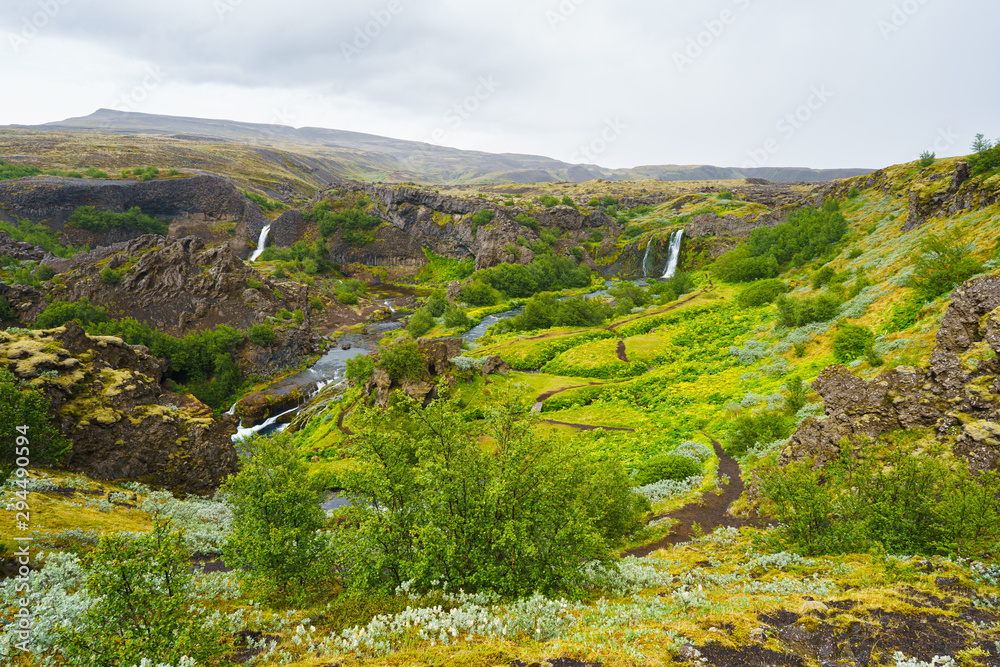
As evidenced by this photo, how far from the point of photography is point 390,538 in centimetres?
1118

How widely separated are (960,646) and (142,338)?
8138cm

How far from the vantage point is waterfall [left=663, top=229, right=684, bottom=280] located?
419 ft

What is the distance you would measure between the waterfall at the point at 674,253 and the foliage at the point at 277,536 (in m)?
130

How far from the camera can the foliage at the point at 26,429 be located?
59.8 feet

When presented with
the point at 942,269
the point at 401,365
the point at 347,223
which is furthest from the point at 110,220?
the point at 942,269

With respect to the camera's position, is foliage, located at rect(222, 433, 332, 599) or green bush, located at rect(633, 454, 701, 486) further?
green bush, located at rect(633, 454, 701, 486)

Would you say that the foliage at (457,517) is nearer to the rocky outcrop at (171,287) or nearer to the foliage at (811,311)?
the foliage at (811,311)

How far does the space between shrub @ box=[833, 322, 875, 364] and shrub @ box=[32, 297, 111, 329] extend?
91.1 meters

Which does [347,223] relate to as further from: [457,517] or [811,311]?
[457,517]

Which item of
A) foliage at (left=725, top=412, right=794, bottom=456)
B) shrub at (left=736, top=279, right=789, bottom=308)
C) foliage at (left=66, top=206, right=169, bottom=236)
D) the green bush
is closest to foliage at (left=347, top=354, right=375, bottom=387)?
the green bush

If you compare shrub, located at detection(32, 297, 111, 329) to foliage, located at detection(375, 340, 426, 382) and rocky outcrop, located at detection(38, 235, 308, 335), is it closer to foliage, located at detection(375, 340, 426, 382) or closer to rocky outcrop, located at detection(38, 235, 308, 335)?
rocky outcrop, located at detection(38, 235, 308, 335)

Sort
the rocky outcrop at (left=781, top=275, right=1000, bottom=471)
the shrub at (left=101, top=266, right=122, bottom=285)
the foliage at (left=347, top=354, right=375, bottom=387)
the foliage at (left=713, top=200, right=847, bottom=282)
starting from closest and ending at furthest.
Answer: the rocky outcrop at (left=781, top=275, right=1000, bottom=471)
the foliage at (left=347, top=354, right=375, bottom=387)
the shrub at (left=101, top=266, right=122, bottom=285)
the foliage at (left=713, top=200, right=847, bottom=282)

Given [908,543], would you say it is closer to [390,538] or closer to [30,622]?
[390,538]

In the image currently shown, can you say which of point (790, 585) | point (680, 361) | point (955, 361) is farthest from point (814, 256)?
point (790, 585)
